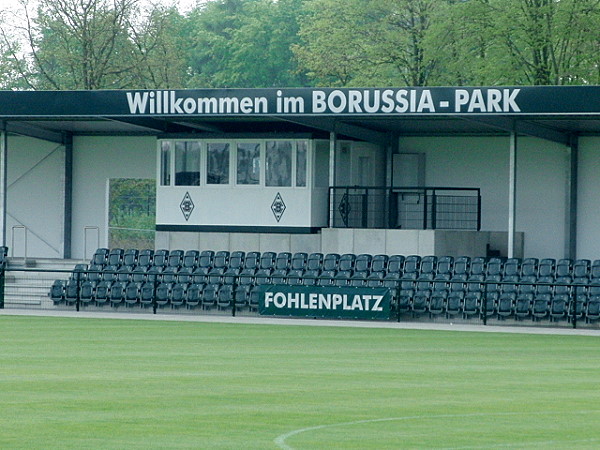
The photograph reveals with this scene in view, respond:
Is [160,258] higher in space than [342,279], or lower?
higher

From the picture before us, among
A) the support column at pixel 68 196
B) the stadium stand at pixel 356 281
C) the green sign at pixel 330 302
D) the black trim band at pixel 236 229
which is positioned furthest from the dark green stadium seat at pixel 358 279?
the support column at pixel 68 196

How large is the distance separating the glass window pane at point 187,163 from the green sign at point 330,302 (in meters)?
7.21

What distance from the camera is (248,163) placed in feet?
112

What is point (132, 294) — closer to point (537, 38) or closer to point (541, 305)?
point (541, 305)

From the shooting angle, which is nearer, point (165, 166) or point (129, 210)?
point (165, 166)

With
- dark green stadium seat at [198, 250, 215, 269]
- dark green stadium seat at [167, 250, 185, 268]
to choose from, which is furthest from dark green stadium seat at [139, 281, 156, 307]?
dark green stadium seat at [198, 250, 215, 269]

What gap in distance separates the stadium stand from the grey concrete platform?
54 cm

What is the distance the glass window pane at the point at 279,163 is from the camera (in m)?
33.6

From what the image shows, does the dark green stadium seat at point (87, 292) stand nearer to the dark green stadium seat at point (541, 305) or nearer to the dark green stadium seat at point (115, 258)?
the dark green stadium seat at point (115, 258)

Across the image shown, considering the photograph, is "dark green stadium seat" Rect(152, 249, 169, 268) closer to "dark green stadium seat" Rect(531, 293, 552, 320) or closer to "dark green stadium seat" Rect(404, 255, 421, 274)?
"dark green stadium seat" Rect(404, 255, 421, 274)

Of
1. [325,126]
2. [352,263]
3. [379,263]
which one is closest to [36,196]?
[325,126]

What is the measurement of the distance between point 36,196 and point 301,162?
9333 mm

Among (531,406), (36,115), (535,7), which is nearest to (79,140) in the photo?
(36,115)

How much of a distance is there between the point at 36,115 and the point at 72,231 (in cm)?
635
